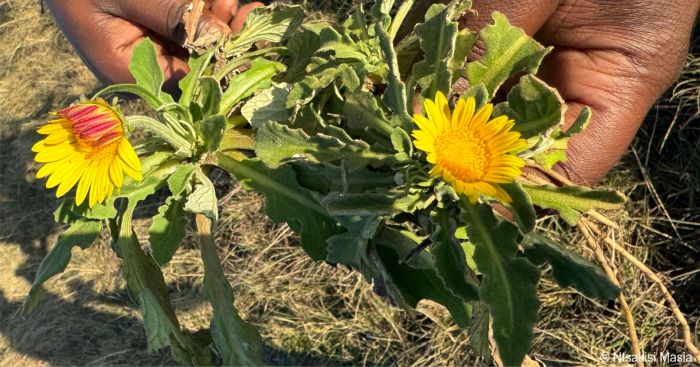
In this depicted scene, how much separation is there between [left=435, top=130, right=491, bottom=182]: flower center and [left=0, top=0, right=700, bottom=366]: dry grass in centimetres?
144

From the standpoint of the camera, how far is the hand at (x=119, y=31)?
5.36ft

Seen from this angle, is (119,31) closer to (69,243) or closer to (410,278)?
(69,243)

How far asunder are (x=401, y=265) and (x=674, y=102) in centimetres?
153

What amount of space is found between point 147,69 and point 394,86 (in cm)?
62

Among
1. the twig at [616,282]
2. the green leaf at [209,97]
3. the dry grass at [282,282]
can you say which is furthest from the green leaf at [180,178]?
the dry grass at [282,282]

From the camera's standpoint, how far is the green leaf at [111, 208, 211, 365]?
137cm

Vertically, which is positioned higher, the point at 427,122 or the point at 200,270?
the point at 427,122

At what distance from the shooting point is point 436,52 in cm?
112

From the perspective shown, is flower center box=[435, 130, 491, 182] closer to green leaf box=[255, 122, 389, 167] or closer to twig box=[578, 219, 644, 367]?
green leaf box=[255, 122, 389, 167]

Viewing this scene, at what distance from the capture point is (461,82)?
150 cm

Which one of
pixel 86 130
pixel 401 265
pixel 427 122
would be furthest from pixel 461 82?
pixel 86 130

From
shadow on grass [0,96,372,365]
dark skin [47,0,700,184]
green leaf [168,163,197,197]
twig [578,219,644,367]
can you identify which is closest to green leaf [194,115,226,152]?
green leaf [168,163,197,197]

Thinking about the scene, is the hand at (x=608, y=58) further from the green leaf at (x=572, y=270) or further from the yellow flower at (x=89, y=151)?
the yellow flower at (x=89, y=151)

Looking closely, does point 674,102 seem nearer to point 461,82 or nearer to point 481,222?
point 461,82
